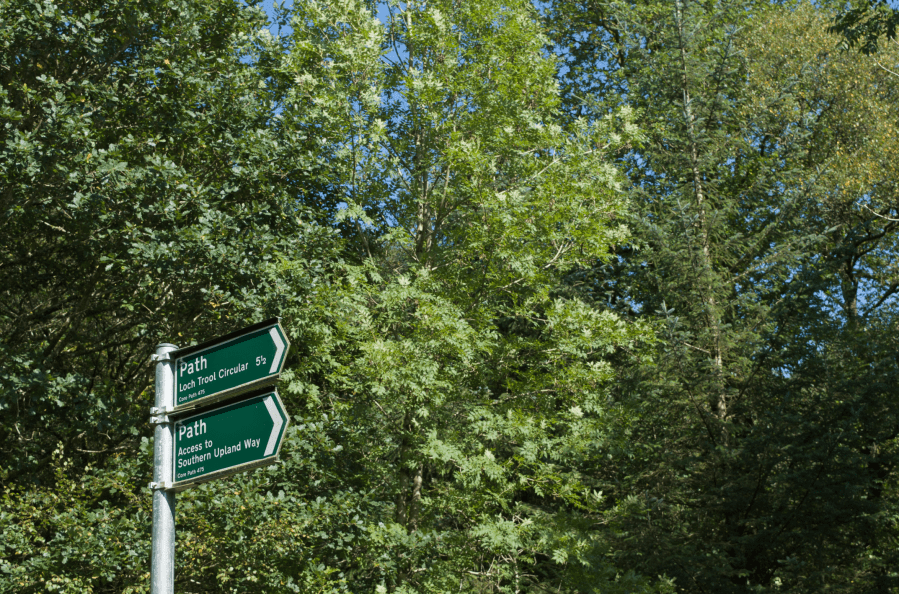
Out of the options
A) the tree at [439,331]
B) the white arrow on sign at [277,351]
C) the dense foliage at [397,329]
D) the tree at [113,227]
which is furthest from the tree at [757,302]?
the white arrow on sign at [277,351]

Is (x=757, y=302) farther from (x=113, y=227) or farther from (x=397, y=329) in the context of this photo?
(x=113, y=227)

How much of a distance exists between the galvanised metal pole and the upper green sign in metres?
0.05

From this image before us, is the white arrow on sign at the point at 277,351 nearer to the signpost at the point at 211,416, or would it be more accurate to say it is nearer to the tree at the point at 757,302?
the signpost at the point at 211,416

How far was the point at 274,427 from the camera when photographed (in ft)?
10.4

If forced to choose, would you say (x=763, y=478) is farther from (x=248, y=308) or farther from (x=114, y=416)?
(x=114, y=416)

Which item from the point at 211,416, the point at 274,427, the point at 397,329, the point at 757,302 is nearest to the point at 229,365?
the point at 211,416

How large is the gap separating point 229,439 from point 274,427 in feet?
0.75

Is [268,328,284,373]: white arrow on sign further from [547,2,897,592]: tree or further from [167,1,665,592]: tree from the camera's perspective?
[547,2,897,592]: tree

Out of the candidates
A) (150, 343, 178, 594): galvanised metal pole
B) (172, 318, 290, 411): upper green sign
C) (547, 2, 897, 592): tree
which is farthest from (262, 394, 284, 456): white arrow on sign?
(547, 2, 897, 592): tree

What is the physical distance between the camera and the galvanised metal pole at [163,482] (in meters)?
3.03

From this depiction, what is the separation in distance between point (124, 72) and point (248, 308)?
13.4 ft

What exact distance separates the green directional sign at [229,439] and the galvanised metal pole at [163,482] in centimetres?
5

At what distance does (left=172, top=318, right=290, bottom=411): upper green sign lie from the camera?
3.31 metres

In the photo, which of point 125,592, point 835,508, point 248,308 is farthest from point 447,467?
point 835,508
